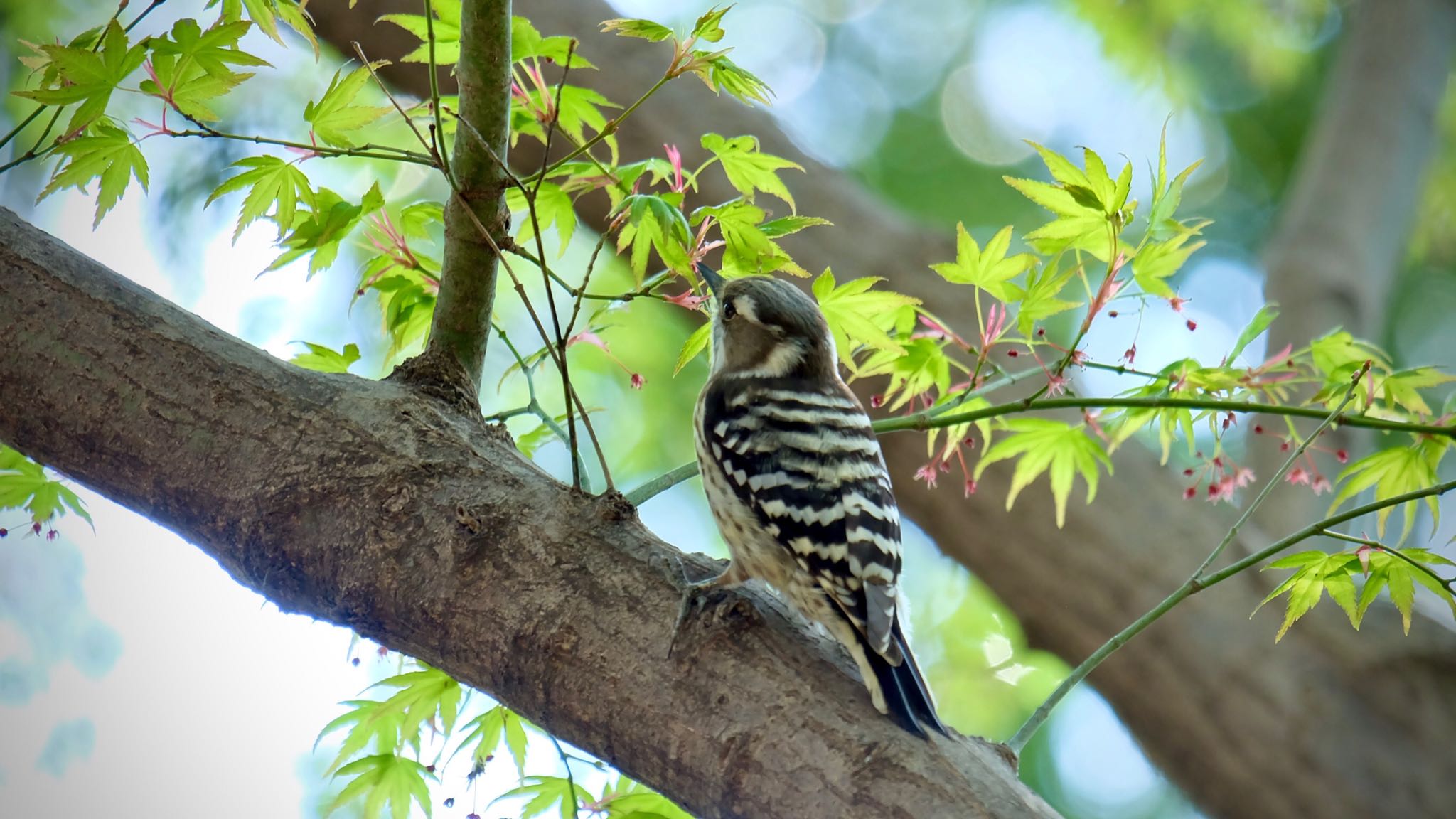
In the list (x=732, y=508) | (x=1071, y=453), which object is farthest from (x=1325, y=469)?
(x=732, y=508)

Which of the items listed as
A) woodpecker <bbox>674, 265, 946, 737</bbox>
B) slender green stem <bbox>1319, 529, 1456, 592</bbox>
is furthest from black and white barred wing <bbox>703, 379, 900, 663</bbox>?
slender green stem <bbox>1319, 529, 1456, 592</bbox>

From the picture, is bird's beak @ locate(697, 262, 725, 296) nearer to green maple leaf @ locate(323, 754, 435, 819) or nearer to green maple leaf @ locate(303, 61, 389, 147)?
green maple leaf @ locate(303, 61, 389, 147)

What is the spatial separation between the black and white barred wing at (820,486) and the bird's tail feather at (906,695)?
0.02 m

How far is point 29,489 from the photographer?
2150mm

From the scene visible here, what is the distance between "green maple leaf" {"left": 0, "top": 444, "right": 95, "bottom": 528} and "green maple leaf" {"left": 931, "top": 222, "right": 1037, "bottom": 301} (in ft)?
6.01

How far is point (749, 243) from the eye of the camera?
178 cm

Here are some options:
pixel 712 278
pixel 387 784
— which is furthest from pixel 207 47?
pixel 387 784

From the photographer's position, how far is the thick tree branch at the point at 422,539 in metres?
1.52

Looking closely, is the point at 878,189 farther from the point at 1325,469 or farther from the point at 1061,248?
the point at 1061,248

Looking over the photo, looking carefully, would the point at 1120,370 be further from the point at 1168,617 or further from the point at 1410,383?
the point at 1168,617

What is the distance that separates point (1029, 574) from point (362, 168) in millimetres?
3425

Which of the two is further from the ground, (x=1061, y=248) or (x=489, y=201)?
(x=1061, y=248)

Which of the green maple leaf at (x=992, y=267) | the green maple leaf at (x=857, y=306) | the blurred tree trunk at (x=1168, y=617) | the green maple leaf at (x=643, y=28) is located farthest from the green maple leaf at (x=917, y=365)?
the blurred tree trunk at (x=1168, y=617)

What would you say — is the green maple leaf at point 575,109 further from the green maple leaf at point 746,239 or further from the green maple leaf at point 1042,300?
the green maple leaf at point 1042,300
